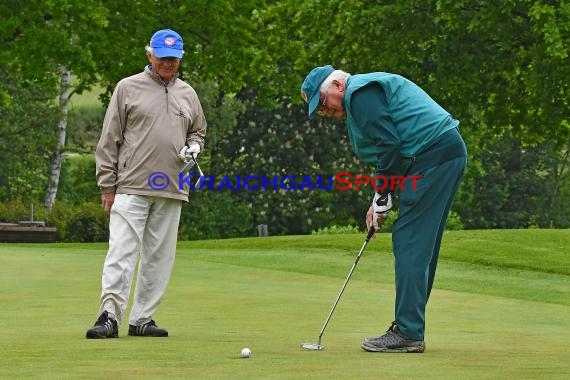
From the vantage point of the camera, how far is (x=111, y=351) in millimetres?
7539

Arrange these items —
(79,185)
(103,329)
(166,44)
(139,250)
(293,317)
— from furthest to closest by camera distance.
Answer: (79,185), (293,317), (139,250), (166,44), (103,329)

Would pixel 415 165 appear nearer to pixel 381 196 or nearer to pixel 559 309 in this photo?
pixel 381 196

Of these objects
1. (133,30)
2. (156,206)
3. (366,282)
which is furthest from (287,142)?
(156,206)

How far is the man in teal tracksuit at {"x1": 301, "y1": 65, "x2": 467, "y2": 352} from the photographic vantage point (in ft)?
25.6

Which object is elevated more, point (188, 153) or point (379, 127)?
point (379, 127)

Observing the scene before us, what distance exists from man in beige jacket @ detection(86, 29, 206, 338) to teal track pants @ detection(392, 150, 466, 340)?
74.3 inches

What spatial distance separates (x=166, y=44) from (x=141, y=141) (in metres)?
0.71

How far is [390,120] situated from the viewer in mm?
7777

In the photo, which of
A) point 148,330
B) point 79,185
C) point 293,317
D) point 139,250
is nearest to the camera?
point 148,330

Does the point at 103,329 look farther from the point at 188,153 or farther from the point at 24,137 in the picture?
the point at 24,137

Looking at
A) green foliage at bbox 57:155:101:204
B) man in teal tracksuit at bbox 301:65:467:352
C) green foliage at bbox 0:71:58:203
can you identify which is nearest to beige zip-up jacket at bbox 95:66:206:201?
man in teal tracksuit at bbox 301:65:467:352

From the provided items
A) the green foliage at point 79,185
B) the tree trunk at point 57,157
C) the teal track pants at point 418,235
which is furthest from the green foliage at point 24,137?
the teal track pants at point 418,235

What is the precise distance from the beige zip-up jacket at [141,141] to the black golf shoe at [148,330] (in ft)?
3.08

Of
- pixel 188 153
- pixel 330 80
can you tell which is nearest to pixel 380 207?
pixel 330 80
